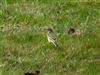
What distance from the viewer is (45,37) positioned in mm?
13148

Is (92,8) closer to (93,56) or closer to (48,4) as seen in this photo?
(48,4)

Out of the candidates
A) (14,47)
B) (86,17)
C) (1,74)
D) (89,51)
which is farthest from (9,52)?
(86,17)

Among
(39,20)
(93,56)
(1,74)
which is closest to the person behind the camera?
(1,74)

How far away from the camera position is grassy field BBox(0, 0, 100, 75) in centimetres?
1150

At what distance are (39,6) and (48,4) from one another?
35 centimetres

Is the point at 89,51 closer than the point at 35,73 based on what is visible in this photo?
No

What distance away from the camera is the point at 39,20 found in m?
14.1

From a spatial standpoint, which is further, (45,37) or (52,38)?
(45,37)

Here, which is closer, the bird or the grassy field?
the grassy field

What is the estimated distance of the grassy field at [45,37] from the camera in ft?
37.7

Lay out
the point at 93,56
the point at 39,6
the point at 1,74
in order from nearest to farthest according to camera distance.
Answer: the point at 1,74, the point at 93,56, the point at 39,6

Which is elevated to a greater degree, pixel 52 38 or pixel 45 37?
pixel 52 38

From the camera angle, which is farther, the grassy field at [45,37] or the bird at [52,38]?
the bird at [52,38]

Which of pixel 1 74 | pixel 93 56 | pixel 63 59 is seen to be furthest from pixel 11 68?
pixel 93 56
